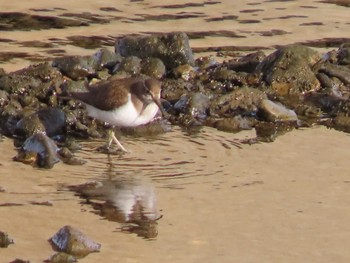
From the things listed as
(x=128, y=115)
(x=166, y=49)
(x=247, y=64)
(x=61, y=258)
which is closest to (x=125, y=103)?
(x=128, y=115)

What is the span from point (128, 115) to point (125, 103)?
11 centimetres

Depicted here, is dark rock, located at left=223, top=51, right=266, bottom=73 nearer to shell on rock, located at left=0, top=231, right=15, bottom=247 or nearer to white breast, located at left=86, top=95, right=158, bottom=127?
white breast, located at left=86, top=95, right=158, bottom=127

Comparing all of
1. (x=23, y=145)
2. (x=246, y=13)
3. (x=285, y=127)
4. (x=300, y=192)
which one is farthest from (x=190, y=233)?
(x=246, y=13)

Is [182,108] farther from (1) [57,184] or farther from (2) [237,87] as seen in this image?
(1) [57,184]

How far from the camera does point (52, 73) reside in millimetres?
10922

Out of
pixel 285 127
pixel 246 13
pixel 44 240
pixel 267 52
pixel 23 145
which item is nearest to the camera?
pixel 44 240

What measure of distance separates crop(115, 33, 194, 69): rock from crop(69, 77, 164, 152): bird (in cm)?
211

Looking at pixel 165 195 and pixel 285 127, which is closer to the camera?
pixel 165 195

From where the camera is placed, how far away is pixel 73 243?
700cm

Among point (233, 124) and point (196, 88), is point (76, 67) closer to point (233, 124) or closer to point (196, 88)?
point (196, 88)

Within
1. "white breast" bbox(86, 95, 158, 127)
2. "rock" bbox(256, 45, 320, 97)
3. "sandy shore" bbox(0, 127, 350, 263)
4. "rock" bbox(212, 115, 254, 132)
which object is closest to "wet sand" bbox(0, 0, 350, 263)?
"sandy shore" bbox(0, 127, 350, 263)

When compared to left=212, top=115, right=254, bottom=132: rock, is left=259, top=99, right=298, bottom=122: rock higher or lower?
higher

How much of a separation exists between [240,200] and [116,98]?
5.81 feet

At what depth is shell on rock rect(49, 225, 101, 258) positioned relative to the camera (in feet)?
22.9
